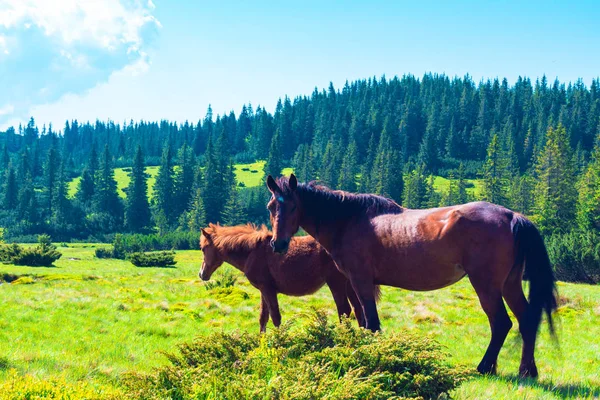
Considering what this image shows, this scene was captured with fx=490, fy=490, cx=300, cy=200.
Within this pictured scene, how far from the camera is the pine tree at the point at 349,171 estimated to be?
12350cm

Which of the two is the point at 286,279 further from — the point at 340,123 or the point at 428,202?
the point at 340,123

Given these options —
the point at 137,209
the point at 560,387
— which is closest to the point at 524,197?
the point at 137,209

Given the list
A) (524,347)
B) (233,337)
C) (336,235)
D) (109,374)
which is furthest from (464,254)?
(109,374)

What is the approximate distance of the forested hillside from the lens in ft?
298

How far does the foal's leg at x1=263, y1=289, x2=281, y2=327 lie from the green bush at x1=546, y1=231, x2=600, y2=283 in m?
35.3

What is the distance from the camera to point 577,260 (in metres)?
40.8

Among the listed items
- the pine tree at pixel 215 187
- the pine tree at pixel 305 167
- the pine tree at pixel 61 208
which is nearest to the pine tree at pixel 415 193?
the pine tree at pixel 305 167

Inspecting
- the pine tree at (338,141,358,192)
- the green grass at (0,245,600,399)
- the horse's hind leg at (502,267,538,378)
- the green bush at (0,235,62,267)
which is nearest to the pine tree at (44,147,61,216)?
the pine tree at (338,141,358,192)

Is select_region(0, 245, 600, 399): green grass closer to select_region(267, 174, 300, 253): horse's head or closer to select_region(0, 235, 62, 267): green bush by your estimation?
select_region(267, 174, 300, 253): horse's head

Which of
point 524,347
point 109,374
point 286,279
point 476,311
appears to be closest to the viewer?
point 109,374

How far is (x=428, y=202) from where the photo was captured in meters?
105

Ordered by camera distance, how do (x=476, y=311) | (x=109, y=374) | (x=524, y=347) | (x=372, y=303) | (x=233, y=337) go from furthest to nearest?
(x=476, y=311) → (x=372, y=303) → (x=524, y=347) → (x=109, y=374) → (x=233, y=337)

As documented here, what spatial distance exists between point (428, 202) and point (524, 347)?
100.0m

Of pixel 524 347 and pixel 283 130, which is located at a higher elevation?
pixel 283 130
